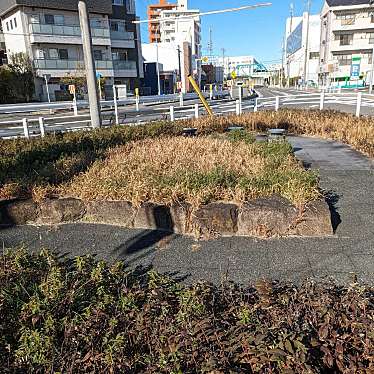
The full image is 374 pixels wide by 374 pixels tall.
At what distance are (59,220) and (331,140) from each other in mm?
7931

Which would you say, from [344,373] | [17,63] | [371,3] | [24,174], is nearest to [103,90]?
[17,63]

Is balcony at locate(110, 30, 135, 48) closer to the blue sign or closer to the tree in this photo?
the tree

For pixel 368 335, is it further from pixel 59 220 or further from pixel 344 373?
pixel 59 220

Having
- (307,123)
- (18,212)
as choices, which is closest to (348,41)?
(307,123)

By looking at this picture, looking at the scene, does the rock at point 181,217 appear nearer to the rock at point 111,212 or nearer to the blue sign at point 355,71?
the rock at point 111,212

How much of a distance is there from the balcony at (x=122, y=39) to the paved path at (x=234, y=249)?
37.5 meters

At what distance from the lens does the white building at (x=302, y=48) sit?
213 feet

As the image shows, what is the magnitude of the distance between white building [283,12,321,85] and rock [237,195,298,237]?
6008 cm

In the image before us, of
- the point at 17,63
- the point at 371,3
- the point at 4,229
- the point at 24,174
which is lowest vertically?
the point at 4,229

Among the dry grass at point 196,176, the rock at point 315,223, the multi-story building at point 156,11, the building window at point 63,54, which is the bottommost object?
the rock at point 315,223

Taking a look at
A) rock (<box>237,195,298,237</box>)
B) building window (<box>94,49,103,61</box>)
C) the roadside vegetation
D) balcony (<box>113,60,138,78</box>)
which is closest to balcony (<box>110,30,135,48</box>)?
balcony (<box>113,60,138,78</box>)

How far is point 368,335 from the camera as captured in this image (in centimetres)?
199

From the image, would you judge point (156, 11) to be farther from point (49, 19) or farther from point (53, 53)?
point (53, 53)

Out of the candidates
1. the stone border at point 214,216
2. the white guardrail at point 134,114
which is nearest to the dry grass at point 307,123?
the white guardrail at point 134,114
